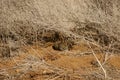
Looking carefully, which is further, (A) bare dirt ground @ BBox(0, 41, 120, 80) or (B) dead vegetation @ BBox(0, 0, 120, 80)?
(B) dead vegetation @ BBox(0, 0, 120, 80)

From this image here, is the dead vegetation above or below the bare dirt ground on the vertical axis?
above

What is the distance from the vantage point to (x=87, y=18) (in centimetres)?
395

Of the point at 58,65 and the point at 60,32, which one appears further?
the point at 60,32

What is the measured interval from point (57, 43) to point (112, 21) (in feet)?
2.28

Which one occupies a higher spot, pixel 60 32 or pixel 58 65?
pixel 60 32

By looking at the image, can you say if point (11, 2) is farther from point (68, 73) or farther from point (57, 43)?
point (68, 73)

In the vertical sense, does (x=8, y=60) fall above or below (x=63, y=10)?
below

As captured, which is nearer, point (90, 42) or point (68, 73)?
point (68, 73)

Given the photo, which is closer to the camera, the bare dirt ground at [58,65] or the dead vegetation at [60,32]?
the bare dirt ground at [58,65]

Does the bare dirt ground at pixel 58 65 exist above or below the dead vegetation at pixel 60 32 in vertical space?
below

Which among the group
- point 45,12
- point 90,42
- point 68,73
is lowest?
point 68,73

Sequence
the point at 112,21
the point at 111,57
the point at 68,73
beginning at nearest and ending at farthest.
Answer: the point at 68,73
the point at 111,57
the point at 112,21

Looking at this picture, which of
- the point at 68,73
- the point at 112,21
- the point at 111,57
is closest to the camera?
the point at 68,73

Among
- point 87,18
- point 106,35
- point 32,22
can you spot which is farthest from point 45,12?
point 106,35
